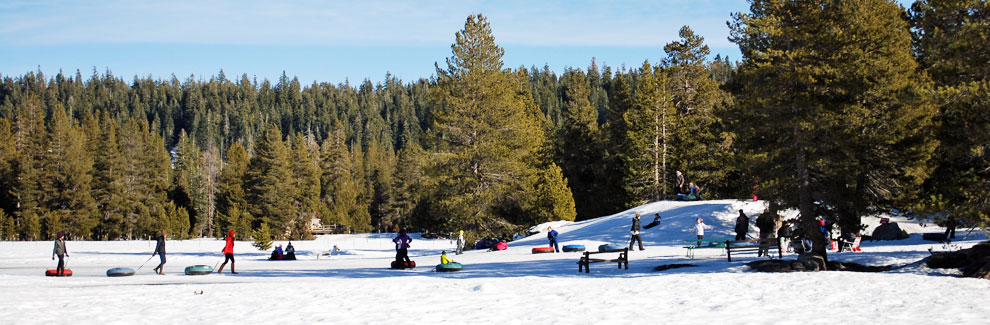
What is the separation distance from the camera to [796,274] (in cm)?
1694

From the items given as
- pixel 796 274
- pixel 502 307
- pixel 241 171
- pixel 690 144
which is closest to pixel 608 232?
pixel 690 144

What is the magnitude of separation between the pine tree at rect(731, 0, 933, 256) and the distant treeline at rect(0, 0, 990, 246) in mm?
57

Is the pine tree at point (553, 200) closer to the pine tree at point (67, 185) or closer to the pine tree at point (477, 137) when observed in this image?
A: the pine tree at point (477, 137)

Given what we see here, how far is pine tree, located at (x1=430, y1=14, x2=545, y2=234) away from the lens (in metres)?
40.6

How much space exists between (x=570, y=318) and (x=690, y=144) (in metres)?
41.3

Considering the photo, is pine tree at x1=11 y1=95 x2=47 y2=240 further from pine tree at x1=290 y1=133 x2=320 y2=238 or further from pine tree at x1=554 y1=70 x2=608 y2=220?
pine tree at x1=554 y1=70 x2=608 y2=220

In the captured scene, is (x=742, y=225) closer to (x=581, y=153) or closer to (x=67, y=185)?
(x=581, y=153)

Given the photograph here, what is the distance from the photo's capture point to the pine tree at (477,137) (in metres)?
40.6

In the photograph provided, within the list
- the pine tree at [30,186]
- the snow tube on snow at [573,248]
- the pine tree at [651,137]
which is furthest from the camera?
the pine tree at [30,186]

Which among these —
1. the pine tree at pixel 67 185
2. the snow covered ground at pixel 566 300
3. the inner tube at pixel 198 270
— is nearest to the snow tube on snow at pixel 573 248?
the snow covered ground at pixel 566 300

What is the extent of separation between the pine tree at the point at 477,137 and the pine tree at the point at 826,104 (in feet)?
72.2

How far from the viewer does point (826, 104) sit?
61.9 ft

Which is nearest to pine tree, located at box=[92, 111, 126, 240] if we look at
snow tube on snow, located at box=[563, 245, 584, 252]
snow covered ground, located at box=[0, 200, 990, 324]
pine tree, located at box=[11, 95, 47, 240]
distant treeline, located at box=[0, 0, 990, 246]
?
distant treeline, located at box=[0, 0, 990, 246]

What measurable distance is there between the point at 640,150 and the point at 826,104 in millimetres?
31936
